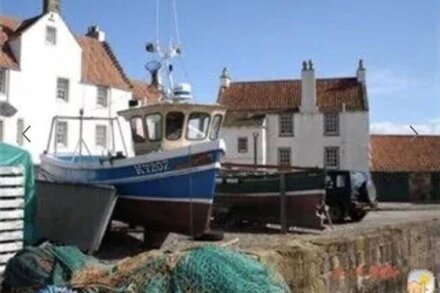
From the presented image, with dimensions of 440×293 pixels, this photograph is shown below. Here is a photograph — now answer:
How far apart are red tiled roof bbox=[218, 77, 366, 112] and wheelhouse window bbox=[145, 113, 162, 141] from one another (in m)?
29.8

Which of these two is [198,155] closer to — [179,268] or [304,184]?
[304,184]

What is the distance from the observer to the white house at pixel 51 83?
31.3 metres

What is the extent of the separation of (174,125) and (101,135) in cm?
2215

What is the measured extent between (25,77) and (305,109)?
19360mm

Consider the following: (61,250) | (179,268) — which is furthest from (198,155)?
(179,268)

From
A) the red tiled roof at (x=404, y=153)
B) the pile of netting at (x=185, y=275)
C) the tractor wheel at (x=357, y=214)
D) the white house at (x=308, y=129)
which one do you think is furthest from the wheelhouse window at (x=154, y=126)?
the red tiled roof at (x=404, y=153)

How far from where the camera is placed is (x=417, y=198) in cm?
4294

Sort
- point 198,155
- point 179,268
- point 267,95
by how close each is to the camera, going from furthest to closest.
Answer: point 267,95 → point 198,155 → point 179,268

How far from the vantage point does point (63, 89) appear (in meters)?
34.0

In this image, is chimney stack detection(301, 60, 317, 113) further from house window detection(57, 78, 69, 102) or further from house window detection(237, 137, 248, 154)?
house window detection(57, 78, 69, 102)

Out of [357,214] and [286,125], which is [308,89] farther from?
[357,214]

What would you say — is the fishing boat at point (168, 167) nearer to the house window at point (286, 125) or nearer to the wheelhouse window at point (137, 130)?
the wheelhouse window at point (137, 130)

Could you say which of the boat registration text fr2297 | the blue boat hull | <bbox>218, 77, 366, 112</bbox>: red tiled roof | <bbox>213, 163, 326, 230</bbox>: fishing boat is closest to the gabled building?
<bbox>218, 77, 366, 112</bbox>: red tiled roof

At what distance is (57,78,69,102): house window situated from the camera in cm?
3372
